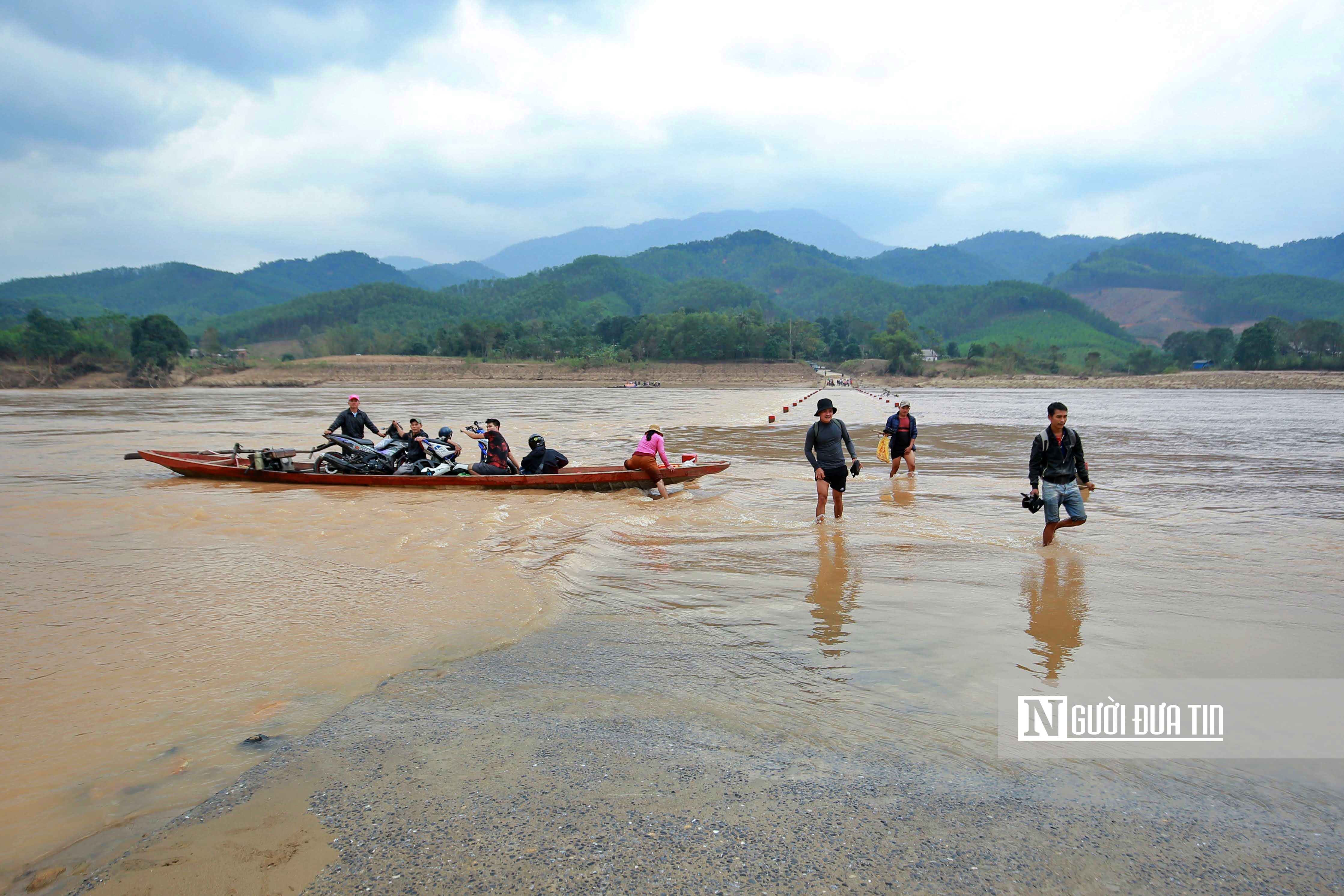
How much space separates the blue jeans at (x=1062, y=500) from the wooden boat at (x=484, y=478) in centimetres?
601

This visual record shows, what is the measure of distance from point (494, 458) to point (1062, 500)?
→ 8693mm

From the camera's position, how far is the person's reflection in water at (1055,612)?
5328 millimetres

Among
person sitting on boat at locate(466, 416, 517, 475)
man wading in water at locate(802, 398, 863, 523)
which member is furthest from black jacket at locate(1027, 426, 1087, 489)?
person sitting on boat at locate(466, 416, 517, 475)

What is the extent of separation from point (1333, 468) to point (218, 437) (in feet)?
101

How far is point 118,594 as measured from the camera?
23.5 ft

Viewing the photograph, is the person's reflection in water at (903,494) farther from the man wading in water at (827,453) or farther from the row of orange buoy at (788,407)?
the row of orange buoy at (788,407)

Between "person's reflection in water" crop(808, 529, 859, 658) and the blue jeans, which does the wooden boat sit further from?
the blue jeans

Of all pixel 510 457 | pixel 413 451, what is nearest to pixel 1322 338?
pixel 510 457

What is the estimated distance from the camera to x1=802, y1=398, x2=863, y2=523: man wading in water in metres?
9.75

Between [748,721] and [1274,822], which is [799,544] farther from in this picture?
[1274,822]

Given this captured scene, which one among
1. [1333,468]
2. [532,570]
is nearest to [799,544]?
[532,570]

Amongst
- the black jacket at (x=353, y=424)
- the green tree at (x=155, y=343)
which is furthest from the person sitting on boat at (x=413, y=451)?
the green tree at (x=155, y=343)

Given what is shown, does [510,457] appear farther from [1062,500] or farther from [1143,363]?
[1143,363]

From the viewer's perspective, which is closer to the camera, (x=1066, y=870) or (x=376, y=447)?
(x=1066, y=870)
